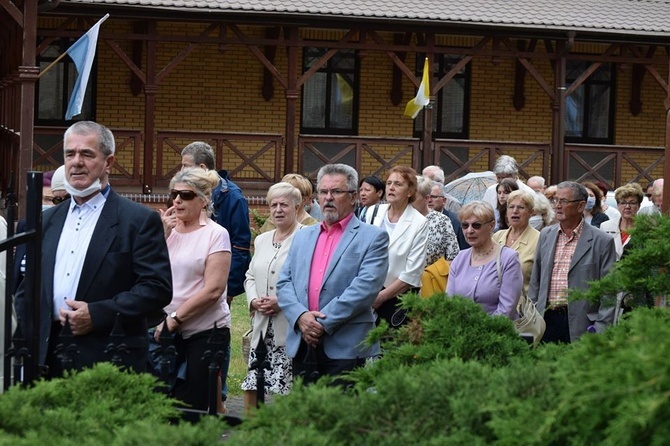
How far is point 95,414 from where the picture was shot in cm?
386

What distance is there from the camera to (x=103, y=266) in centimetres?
547

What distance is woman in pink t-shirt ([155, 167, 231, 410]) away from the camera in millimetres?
7152

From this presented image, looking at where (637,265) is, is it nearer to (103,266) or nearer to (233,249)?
(103,266)

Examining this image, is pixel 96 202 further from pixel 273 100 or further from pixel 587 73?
pixel 273 100

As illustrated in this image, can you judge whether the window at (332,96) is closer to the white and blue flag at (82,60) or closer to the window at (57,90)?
the window at (57,90)

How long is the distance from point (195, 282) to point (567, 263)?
2.92 metres

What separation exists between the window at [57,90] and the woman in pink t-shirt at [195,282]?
17.4m

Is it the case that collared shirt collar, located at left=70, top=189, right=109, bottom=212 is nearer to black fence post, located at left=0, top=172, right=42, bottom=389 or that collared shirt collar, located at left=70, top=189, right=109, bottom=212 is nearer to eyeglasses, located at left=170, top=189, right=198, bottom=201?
black fence post, located at left=0, top=172, right=42, bottom=389

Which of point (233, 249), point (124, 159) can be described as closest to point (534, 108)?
Answer: point (124, 159)

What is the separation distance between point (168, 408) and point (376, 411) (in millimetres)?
846

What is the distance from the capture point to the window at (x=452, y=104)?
87.5ft

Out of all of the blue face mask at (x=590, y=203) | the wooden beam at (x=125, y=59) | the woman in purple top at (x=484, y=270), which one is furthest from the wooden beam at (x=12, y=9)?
the woman in purple top at (x=484, y=270)

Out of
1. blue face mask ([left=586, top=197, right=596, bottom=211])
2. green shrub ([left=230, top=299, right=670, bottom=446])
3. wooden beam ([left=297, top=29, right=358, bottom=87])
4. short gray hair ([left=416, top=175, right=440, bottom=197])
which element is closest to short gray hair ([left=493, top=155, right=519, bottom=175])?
blue face mask ([left=586, top=197, right=596, bottom=211])

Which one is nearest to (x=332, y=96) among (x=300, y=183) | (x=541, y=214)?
(x=541, y=214)
